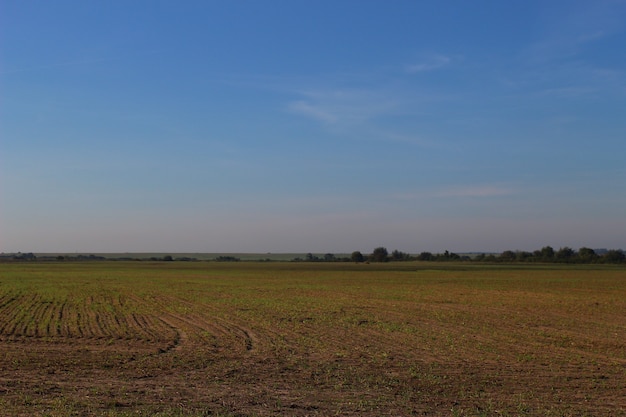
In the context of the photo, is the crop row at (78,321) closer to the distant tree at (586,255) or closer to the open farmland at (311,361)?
the open farmland at (311,361)

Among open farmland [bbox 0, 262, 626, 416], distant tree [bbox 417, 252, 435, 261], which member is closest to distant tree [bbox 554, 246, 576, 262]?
distant tree [bbox 417, 252, 435, 261]

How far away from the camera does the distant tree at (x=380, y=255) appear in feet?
611

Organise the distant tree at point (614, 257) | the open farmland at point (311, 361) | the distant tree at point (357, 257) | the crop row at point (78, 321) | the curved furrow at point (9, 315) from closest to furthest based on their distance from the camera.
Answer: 1. the open farmland at point (311, 361)
2. the crop row at point (78, 321)
3. the curved furrow at point (9, 315)
4. the distant tree at point (614, 257)
5. the distant tree at point (357, 257)

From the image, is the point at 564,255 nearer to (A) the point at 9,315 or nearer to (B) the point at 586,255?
(B) the point at 586,255

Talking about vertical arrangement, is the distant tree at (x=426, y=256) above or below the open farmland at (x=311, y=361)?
above

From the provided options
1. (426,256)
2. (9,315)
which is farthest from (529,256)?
(9,315)

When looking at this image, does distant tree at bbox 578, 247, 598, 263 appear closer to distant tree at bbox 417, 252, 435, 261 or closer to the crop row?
distant tree at bbox 417, 252, 435, 261

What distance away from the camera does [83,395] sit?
38.9 ft

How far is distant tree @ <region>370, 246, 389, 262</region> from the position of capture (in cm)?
18635

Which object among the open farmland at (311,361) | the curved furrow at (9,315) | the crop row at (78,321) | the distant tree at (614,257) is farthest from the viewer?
the distant tree at (614,257)

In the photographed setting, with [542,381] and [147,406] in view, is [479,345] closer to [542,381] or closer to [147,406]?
[542,381]

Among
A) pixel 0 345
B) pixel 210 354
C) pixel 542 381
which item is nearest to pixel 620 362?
pixel 542 381

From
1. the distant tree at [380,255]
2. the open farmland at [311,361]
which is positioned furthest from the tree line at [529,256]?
the open farmland at [311,361]

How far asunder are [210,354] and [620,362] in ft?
33.7
